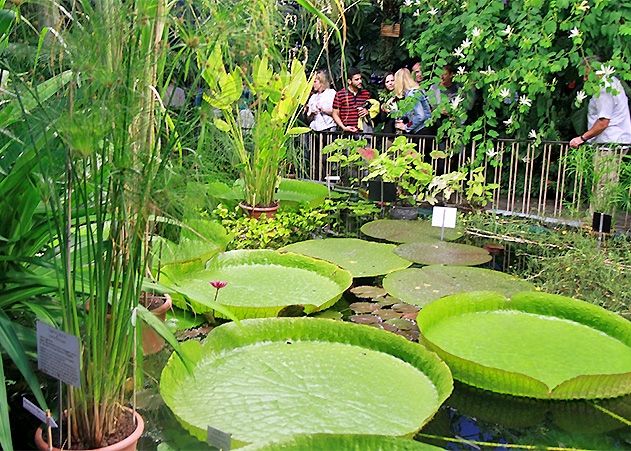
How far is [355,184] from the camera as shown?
6.24 meters

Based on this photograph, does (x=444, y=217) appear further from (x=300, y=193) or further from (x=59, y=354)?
(x=59, y=354)

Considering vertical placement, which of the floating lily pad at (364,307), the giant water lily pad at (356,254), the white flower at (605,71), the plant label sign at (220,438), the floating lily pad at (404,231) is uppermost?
the white flower at (605,71)

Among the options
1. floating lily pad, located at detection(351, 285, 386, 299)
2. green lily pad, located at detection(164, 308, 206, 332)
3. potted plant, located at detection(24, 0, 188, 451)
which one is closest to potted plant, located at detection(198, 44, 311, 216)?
floating lily pad, located at detection(351, 285, 386, 299)

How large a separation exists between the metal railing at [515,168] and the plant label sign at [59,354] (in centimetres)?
423

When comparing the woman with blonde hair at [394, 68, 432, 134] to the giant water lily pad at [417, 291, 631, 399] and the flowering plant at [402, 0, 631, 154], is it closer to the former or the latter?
the flowering plant at [402, 0, 631, 154]

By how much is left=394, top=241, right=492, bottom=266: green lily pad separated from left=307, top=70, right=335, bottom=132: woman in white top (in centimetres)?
302

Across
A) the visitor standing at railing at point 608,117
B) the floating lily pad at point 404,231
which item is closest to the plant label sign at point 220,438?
the floating lily pad at point 404,231

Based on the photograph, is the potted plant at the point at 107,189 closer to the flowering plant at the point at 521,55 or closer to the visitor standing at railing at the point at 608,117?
the visitor standing at railing at the point at 608,117

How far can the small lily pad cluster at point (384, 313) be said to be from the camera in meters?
2.88

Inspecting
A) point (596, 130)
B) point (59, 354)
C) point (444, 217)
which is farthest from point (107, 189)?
point (596, 130)

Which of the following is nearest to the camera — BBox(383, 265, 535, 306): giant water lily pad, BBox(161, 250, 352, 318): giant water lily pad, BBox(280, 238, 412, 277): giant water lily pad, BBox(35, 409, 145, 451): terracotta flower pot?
BBox(35, 409, 145, 451): terracotta flower pot

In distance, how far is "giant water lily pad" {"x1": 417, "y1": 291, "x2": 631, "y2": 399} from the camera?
2287mm

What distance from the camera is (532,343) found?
8.76 ft

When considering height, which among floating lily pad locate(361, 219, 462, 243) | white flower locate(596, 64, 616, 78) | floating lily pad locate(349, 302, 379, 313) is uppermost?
white flower locate(596, 64, 616, 78)
